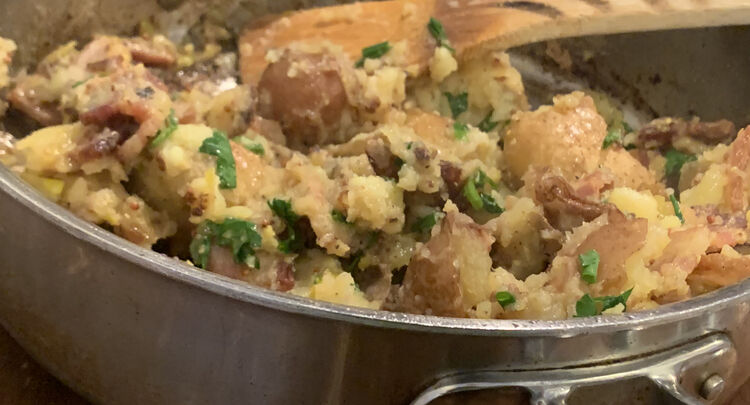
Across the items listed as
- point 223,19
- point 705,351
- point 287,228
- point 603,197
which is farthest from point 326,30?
point 705,351

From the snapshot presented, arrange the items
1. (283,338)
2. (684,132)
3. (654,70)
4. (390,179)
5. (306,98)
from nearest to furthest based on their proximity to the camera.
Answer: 1. (283,338)
2. (390,179)
3. (306,98)
4. (684,132)
5. (654,70)

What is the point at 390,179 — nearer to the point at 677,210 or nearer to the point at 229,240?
the point at 229,240

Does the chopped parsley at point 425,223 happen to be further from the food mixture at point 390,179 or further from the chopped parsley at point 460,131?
the chopped parsley at point 460,131

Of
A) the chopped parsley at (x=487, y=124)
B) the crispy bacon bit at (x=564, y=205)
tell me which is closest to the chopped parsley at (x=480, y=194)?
the crispy bacon bit at (x=564, y=205)

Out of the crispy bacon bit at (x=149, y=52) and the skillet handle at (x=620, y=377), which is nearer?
the skillet handle at (x=620, y=377)

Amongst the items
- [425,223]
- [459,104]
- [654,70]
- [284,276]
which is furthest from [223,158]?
[654,70]
